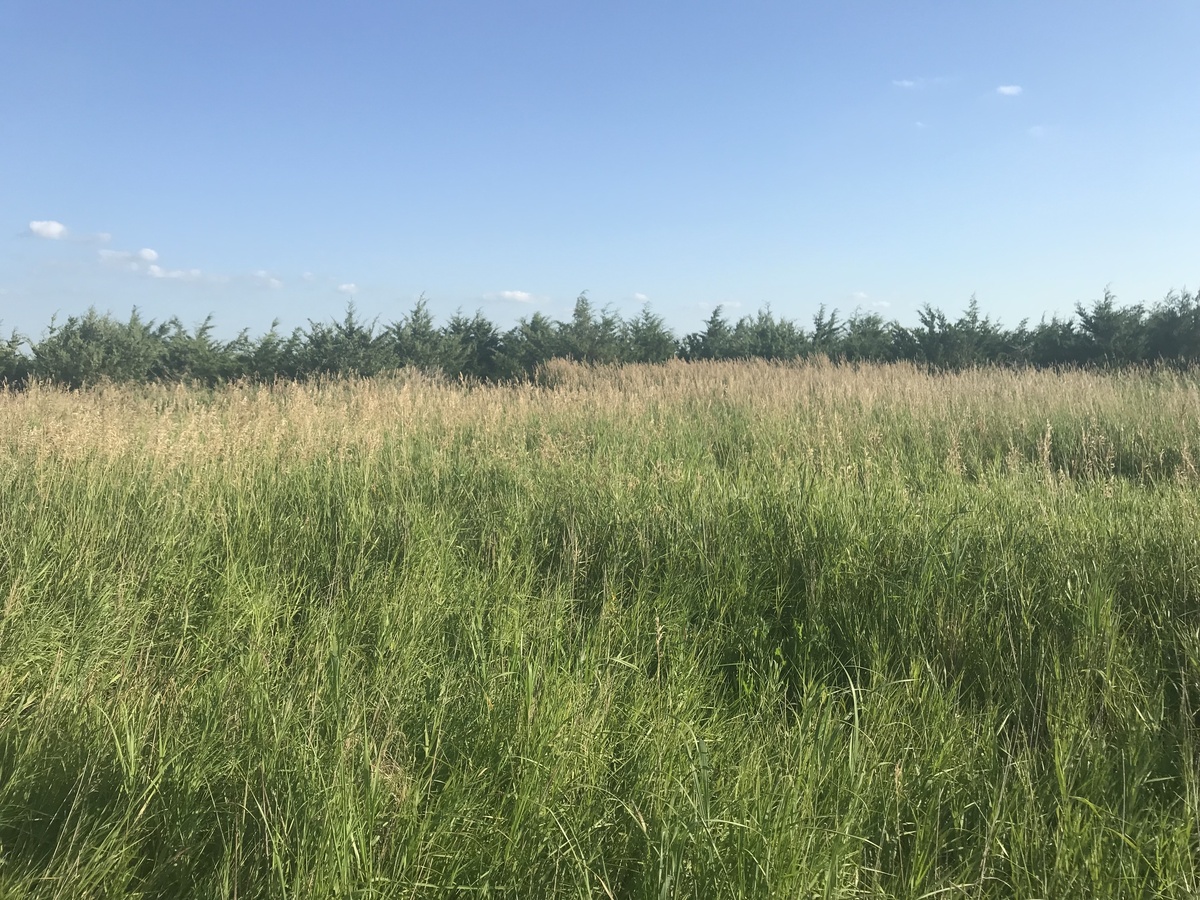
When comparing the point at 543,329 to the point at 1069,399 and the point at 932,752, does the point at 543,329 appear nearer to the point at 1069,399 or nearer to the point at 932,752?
the point at 1069,399

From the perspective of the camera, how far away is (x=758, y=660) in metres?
2.87

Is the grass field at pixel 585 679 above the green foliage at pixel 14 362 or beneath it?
beneath

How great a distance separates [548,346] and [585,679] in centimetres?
1559

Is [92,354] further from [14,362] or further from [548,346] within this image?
[548,346]

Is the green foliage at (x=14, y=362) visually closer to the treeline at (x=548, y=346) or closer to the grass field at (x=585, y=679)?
the treeline at (x=548, y=346)

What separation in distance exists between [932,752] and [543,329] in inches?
656

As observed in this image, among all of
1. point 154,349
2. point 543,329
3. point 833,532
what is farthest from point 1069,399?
point 154,349

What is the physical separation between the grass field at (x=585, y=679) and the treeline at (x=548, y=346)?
1039 centimetres

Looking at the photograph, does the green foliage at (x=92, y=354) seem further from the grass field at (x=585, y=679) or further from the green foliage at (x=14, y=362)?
the grass field at (x=585, y=679)

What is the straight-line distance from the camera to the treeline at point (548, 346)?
48.6ft

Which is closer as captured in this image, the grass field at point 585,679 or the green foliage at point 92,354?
the grass field at point 585,679

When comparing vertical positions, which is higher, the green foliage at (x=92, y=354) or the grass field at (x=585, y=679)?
the green foliage at (x=92, y=354)

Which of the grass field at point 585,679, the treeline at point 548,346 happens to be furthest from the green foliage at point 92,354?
the grass field at point 585,679

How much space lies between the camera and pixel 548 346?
1762cm
